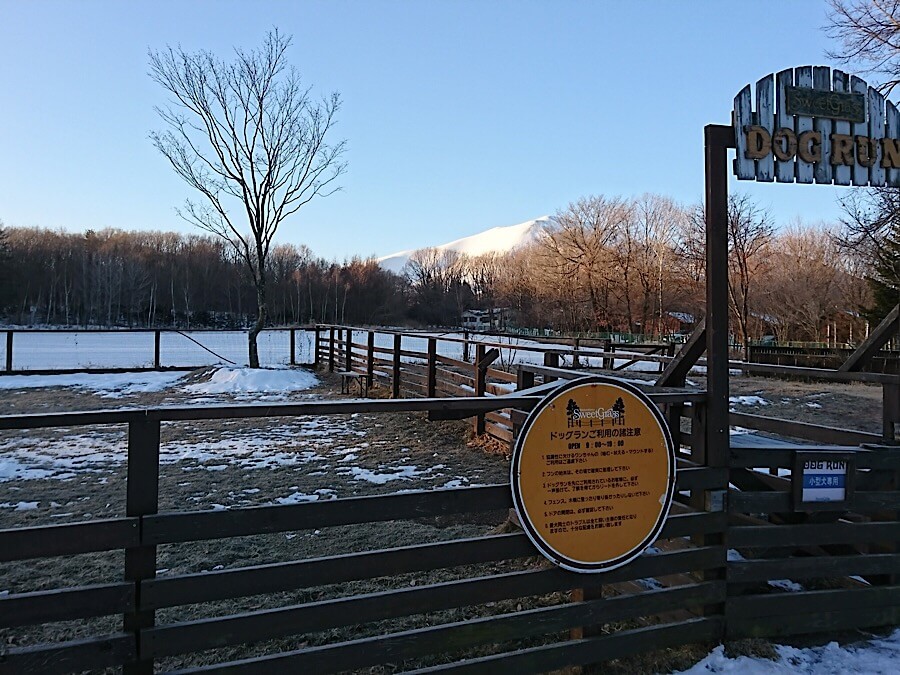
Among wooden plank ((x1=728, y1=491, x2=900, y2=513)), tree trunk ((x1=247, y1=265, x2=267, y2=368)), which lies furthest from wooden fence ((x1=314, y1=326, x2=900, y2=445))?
tree trunk ((x1=247, y1=265, x2=267, y2=368))

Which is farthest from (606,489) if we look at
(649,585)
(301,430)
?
(301,430)

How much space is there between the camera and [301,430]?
28.8ft

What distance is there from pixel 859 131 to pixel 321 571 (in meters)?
3.30

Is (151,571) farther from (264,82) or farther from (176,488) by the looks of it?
(264,82)

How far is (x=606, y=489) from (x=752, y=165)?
171cm

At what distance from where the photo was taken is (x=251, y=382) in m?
14.4

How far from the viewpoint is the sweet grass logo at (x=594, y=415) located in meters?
2.70

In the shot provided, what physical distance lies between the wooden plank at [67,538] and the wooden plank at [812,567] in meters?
2.64

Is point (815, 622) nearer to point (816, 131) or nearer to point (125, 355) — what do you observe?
point (816, 131)

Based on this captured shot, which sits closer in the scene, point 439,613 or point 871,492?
point 871,492

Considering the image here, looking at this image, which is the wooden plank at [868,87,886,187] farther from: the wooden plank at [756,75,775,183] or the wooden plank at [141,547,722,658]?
the wooden plank at [141,547,722,658]

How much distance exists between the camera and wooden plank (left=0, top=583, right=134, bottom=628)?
1.96 m

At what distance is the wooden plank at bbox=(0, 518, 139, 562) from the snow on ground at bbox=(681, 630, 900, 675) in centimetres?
236

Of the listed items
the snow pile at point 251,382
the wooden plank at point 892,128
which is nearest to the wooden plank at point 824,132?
the wooden plank at point 892,128
